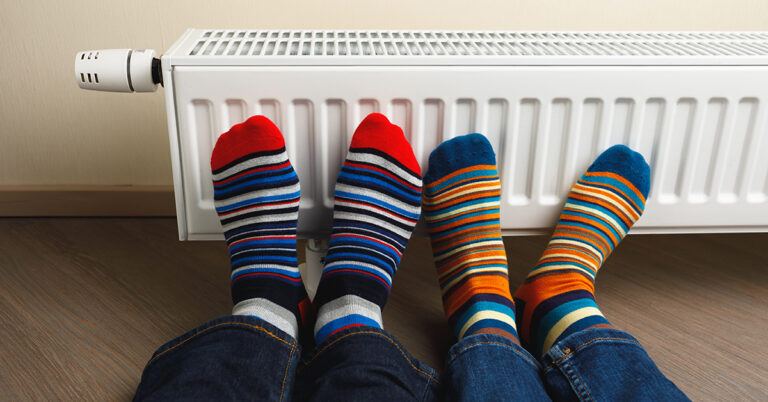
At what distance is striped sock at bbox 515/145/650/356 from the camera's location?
64cm

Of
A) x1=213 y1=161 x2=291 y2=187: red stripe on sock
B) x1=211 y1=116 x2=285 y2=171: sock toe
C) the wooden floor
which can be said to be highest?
x1=211 y1=116 x2=285 y2=171: sock toe

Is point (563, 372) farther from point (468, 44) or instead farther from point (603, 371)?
point (468, 44)

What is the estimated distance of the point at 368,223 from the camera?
66 centimetres

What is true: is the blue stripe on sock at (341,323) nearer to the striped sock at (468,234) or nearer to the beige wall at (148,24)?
the striped sock at (468,234)

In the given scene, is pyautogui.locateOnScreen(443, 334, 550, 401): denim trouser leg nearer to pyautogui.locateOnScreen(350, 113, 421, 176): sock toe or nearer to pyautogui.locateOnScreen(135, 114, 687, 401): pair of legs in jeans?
pyautogui.locateOnScreen(135, 114, 687, 401): pair of legs in jeans

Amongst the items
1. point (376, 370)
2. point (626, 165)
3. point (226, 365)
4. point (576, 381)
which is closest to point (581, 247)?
point (626, 165)

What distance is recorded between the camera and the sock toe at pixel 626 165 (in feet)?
2.09

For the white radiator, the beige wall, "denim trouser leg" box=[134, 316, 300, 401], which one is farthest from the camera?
the beige wall

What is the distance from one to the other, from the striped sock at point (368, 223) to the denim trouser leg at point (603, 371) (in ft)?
0.60

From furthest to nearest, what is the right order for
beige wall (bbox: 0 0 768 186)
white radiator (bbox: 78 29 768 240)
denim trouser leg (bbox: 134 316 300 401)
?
beige wall (bbox: 0 0 768 186), white radiator (bbox: 78 29 768 240), denim trouser leg (bbox: 134 316 300 401)

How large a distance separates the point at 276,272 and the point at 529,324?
11.8 inches

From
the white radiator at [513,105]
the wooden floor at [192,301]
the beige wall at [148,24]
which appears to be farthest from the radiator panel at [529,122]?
the beige wall at [148,24]

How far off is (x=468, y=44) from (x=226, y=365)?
416 millimetres

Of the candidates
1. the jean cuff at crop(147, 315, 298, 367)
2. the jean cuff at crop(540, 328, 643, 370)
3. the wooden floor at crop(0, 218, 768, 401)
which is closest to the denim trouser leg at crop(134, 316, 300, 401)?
the jean cuff at crop(147, 315, 298, 367)
